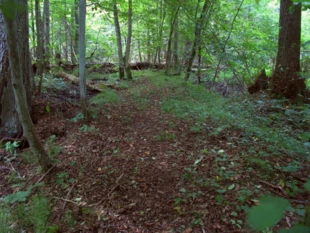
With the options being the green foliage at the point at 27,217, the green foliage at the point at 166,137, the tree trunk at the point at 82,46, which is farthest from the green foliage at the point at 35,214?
the tree trunk at the point at 82,46

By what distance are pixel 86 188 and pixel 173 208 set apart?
1154mm

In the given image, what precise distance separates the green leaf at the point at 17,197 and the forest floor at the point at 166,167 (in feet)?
0.51

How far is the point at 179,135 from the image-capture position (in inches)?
171

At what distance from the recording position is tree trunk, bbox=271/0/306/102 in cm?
571

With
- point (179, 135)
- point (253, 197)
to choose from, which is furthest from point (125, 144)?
point (253, 197)

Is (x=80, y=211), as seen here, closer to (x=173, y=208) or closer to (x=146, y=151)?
(x=173, y=208)

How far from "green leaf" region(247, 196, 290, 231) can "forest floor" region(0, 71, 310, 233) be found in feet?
6.00

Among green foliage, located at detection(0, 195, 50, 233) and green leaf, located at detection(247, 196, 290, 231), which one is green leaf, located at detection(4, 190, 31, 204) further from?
green leaf, located at detection(247, 196, 290, 231)

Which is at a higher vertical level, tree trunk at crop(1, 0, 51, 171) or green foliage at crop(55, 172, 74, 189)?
tree trunk at crop(1, 0, 51, 171)

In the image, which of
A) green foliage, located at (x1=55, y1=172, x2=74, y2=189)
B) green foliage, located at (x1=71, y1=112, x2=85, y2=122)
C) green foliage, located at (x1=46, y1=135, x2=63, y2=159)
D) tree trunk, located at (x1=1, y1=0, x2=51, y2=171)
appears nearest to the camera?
tree trunk, located at (x1=1, y1=0, x2=51, y2=171)

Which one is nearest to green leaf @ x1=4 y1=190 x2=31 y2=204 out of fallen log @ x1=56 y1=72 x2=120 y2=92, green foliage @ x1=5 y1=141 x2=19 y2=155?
green foliage @ x1=5 y1=141 x2=19 y2=155

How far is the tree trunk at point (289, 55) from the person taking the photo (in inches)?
225

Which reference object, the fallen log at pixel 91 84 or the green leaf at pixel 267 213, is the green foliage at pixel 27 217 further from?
the fallen log at pixel 91 84

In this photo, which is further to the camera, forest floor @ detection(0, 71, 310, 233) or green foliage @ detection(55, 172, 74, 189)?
green foliage @ detection(55, 172, 74, 189)
